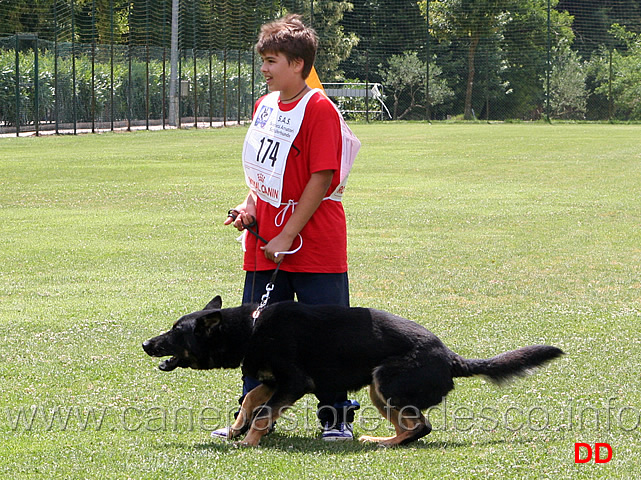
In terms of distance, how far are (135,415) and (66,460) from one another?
75cm

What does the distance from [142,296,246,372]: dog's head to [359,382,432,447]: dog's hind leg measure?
69 cm

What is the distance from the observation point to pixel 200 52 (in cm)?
3847

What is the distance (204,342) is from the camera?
441 cm

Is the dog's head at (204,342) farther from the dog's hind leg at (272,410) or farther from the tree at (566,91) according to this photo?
the tree at (566,91)

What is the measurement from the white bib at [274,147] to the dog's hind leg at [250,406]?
2.99 ft

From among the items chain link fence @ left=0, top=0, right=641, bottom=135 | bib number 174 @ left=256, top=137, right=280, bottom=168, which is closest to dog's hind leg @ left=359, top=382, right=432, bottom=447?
bib number 174 @ left=256, top=137, right=280, bottom=168

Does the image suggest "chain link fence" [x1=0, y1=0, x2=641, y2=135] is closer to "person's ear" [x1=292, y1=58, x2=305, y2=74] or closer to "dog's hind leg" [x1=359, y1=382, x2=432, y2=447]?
"person's ear" [x1=292, y1=58, x2=305, y2=74]

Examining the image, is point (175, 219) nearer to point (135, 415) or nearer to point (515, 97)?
point (135, 415)

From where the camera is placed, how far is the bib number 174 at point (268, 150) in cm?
455

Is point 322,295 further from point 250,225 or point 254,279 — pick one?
point 250,225

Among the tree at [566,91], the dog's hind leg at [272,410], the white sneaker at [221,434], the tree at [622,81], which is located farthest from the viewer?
the tree at [566,91]

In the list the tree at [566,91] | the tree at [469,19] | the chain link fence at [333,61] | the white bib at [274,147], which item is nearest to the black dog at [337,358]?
the white bib at [274,147]

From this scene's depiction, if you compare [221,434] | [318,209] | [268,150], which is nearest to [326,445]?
[221,434]

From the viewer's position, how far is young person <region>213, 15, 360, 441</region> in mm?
4434
